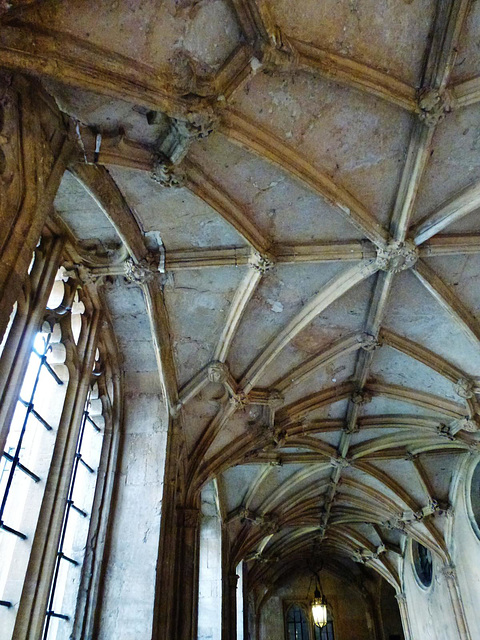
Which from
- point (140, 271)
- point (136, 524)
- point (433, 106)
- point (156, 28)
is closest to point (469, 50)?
point (433, 106)

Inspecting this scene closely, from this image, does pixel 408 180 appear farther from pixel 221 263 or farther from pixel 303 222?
pixel 221 263

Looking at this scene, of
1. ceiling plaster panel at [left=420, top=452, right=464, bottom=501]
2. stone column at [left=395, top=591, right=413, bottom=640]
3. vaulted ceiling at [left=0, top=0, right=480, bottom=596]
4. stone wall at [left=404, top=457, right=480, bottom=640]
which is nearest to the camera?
vaulted ceiling at [left=0, top=0, right=480, bottom=596]

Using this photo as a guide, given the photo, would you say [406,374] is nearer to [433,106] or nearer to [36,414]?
[433,106]

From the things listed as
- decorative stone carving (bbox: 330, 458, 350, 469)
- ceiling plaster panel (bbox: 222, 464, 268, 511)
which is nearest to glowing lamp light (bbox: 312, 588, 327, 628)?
ceiling plaster panel (bbox: 222, 464, 268, 511)

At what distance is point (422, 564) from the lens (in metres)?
15.5

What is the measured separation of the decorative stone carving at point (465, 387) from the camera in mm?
9375

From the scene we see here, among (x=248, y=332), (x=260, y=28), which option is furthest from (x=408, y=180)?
(x=248, y=332)

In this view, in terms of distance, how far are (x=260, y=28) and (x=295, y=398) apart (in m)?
6.77

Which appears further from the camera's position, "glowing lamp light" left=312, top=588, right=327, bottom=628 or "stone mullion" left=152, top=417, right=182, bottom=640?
"glowing lamp light" left=312, top=588, right=327, bottom=628

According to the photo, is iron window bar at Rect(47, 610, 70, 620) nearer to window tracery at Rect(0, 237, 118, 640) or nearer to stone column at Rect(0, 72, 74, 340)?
window tracery at Rect(0, 237, 118, 640)

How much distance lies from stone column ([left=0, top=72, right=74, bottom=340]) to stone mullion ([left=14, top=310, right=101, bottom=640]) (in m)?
2.69

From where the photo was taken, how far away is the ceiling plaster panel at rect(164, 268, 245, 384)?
761 centimetres

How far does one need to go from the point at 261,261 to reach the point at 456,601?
33.7ft

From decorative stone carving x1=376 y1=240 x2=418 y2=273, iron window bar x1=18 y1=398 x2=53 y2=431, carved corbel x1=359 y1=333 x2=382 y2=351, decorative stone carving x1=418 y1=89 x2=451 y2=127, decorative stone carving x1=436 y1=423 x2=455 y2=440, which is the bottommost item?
iron window bar x1=18 y1=398 x2=53 y2=431
